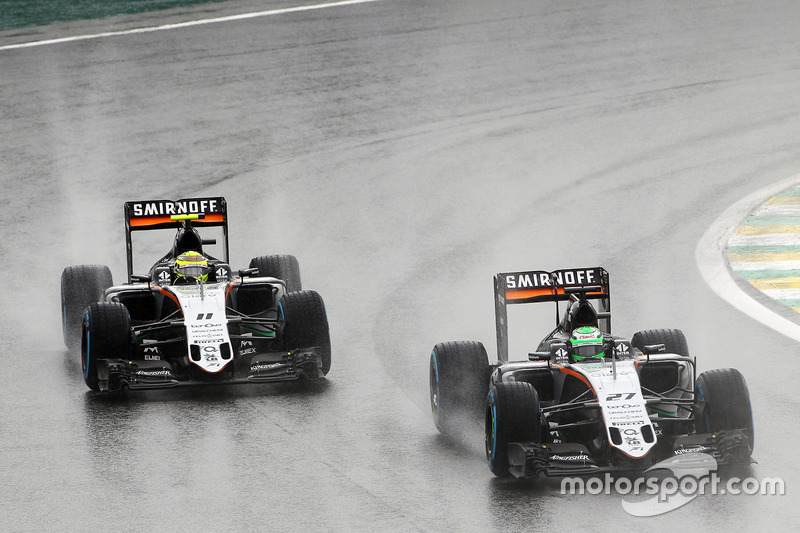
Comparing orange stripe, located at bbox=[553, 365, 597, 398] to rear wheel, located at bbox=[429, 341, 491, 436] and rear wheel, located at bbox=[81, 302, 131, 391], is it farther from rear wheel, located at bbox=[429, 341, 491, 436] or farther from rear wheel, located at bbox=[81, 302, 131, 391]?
rear wheel, located at bbox=[81, 302, 131, 391]

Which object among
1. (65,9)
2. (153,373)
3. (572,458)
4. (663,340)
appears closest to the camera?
(572,458)

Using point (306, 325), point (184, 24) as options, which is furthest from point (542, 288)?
point (184, 24)

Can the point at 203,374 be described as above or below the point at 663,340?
below

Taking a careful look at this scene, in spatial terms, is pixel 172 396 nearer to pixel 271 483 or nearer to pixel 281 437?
pixel 281 437

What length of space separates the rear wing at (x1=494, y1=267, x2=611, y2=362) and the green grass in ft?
74.4

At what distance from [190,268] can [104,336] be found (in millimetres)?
1552

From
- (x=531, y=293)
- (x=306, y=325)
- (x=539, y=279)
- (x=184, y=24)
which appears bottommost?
(x=306, y=325)

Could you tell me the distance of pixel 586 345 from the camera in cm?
1135

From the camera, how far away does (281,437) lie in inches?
477

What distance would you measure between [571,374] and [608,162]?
12879 mm

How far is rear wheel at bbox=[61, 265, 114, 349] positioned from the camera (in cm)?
1520

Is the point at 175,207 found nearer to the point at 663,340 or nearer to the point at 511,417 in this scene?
the point at 663,340

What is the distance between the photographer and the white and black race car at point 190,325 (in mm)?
13258

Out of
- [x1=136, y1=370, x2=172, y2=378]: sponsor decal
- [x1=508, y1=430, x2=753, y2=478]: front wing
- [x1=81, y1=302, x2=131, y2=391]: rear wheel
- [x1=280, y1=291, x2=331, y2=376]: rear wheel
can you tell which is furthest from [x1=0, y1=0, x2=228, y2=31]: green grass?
[x1=508, y1=430, x2=753, y2=478]: front wing
